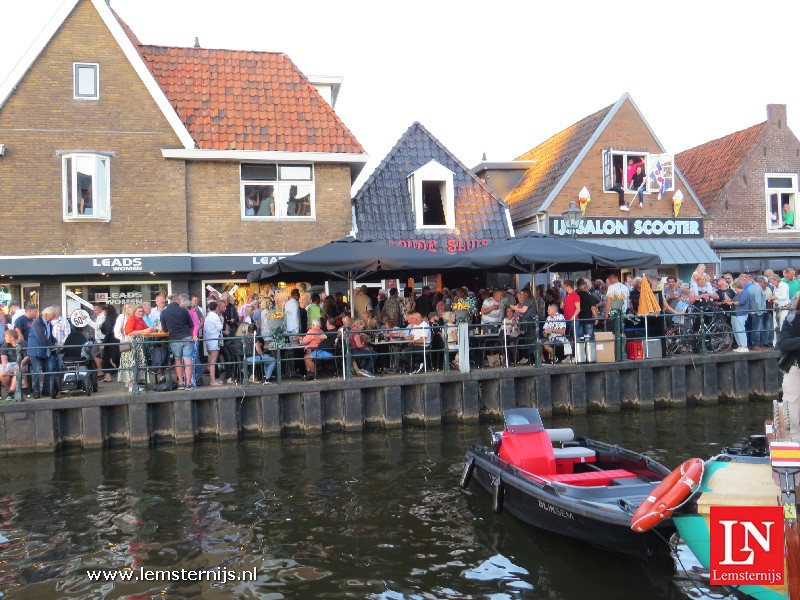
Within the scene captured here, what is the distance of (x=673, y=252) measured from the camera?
23.0m

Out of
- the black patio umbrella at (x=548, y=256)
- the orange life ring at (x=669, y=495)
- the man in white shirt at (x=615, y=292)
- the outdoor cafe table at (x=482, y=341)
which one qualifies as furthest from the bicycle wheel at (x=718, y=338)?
the orange life ring at (x=669, y=495)

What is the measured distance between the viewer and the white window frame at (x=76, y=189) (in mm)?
17609

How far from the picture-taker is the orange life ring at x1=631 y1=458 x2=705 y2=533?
616 cm

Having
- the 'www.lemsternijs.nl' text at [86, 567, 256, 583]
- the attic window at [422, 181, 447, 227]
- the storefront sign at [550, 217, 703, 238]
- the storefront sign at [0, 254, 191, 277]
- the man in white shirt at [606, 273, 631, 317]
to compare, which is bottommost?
the 'www.lemsternijs.nl' text at [86, 567, 256, 583]

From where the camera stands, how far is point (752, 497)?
6.14m

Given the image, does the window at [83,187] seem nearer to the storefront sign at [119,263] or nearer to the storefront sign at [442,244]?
the storefront sign at [119,263]

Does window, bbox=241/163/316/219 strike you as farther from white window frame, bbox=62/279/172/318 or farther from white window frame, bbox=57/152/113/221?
white window frame, bbox=57/152/113/221

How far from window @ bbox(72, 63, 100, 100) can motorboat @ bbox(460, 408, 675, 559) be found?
549 inches

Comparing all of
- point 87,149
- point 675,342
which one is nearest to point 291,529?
point 675,342

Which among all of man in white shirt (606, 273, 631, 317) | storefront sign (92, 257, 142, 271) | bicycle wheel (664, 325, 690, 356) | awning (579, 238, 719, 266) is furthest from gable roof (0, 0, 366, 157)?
bicycle wheel (664, 325, 690, 356)

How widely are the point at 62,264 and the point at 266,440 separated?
25.6 feet

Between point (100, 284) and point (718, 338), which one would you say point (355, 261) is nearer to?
point (100, 284)

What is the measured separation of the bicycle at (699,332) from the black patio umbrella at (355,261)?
5051 millimetres

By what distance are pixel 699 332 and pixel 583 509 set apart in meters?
9.81
